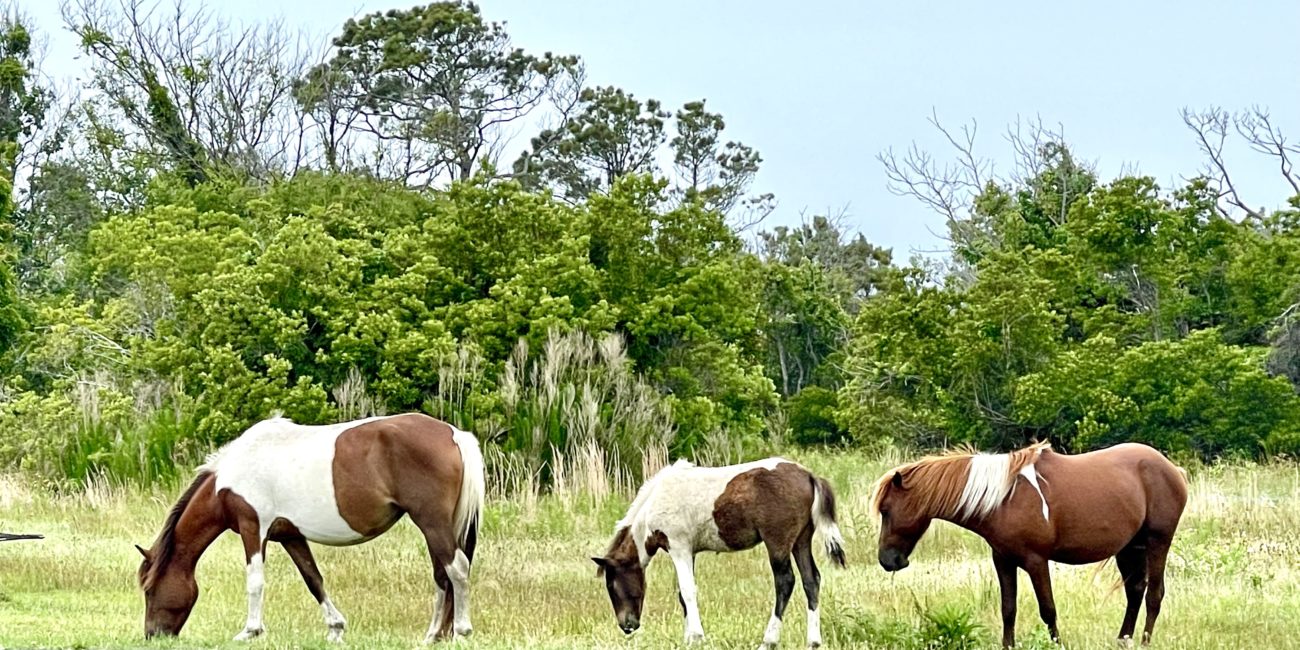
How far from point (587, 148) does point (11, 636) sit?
43340mm

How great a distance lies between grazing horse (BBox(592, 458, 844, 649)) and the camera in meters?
9.06

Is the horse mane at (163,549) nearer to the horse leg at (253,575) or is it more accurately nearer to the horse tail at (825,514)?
the horse leg at (253,575)

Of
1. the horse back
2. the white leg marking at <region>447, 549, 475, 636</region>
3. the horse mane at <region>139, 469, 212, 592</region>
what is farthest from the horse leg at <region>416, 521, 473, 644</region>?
the horse back

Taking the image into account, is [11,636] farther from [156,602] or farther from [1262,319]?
[1262,319]

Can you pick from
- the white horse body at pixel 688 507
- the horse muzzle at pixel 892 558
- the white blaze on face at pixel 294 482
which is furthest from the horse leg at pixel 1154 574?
the white blaze on face at pixel 294 482

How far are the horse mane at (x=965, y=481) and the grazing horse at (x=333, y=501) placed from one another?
111 inches

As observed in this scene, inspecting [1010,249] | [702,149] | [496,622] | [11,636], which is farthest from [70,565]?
[702,149]

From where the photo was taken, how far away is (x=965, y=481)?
8680mm

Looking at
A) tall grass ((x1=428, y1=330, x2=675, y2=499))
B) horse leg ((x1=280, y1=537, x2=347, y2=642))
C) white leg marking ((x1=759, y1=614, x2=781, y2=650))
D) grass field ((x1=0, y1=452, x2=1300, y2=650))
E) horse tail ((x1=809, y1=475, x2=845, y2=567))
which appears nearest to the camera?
white leg marking ((x1=759, y1=614, x2=781, y2=650))

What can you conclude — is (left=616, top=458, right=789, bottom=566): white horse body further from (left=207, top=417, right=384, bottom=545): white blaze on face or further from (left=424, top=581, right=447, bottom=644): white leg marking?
(left=207, top=417, right=384, bottom=545): white blaze on face

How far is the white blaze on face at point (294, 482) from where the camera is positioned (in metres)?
9.53

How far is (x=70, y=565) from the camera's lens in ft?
44.4

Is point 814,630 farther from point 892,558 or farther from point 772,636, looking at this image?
point 892,558

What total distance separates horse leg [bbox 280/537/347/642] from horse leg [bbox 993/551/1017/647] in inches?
159
